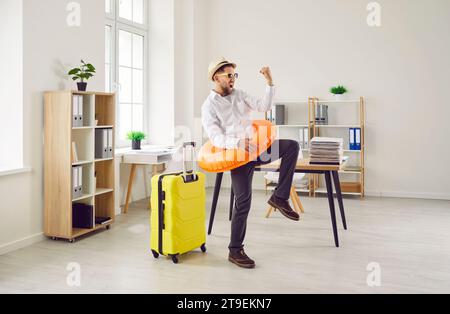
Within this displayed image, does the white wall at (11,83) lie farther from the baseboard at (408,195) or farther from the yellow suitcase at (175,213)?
the baseboard at (408,195)

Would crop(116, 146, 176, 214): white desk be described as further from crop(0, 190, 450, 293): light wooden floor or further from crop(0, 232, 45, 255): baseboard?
crop(0, 232, 45, 255): baseboard

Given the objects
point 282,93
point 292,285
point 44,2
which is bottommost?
point 292,285

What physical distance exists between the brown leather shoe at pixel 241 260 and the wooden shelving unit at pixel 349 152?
131 inches

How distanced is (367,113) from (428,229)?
2.45 metres

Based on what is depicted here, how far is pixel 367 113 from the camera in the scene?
6953mm

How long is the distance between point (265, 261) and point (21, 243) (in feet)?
6.96

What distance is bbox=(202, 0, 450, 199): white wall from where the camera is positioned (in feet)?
21.8

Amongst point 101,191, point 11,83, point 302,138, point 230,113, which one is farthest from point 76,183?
point 302,138

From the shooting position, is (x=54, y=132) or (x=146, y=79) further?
(x=146, y=79)

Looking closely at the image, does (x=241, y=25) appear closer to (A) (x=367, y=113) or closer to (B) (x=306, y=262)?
(A) (x=367, y=113)

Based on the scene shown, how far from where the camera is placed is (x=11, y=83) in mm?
4219

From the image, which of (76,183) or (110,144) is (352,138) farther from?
(76,183)

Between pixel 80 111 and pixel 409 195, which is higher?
pixel 80 111

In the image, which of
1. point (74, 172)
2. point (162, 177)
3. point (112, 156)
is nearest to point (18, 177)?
point (74, 172)
